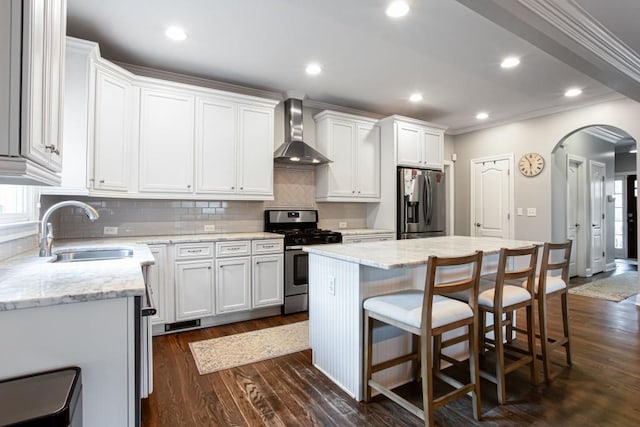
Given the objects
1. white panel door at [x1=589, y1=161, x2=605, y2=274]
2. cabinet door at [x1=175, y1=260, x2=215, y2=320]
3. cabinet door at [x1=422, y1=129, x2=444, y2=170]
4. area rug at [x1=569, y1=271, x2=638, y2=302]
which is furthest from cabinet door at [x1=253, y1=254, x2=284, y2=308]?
white panel door at [x1=589, y1=161, x2=605, y2=274]

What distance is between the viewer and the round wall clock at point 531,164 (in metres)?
4.98

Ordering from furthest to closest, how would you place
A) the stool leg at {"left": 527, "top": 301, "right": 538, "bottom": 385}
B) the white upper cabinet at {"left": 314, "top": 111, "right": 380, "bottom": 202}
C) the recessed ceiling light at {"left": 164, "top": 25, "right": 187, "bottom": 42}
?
the white upper cabinet at {"left": 314, "top": 111, "right": 380, "bottom": 202}
the recessed ceiling light at {"left": 164, "top": 25, "right": 187, "bottom": 42}
the stool leg at {"left": 527, "top": 301, "right": 538, "bottom": 385}

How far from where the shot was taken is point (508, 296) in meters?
2.17

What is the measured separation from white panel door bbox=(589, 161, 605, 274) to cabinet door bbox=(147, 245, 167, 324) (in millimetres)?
6931

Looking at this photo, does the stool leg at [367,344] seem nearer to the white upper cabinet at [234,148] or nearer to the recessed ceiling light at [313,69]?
the white upper cabinet at [234,148]

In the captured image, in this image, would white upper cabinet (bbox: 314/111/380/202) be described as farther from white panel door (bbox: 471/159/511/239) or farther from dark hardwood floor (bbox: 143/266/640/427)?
dark hardwood floor (bbox: 143/266/640/427)

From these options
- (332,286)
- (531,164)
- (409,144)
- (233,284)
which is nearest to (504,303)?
(332,286)

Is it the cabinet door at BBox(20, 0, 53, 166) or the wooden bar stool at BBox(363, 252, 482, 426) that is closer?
the cabinet door at BBox(20, 0, 53, 166)

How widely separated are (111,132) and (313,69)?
205 cm

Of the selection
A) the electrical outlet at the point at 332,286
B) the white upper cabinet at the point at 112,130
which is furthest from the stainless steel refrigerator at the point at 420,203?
the white upper cabinet at the point at 112,130

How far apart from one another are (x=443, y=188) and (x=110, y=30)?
446 centimetres

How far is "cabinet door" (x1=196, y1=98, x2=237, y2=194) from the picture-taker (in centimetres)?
352

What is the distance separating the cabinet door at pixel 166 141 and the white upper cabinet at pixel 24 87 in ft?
6.54

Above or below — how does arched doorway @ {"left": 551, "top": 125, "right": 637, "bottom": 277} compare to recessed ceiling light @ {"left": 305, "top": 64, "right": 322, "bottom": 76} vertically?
below
